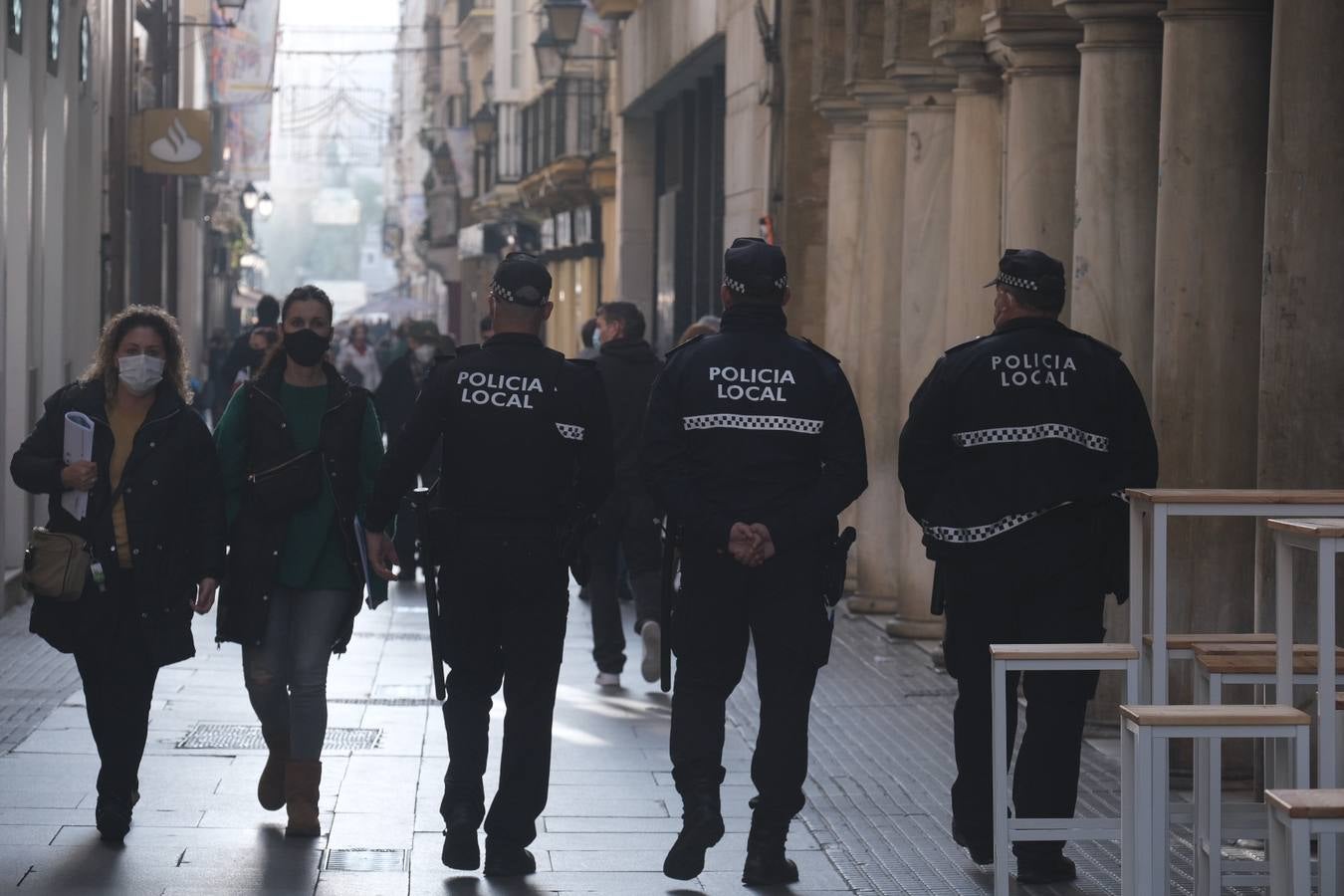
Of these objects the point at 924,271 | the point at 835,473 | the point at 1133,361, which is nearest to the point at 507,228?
the point at 924,271

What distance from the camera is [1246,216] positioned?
945 centimetres

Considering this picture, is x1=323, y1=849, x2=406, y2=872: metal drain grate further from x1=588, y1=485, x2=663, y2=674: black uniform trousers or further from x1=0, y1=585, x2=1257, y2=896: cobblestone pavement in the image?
x1=588, y1=485, x2=663, y2=674: black uniform trousers

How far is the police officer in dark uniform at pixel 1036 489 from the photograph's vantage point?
7449mm

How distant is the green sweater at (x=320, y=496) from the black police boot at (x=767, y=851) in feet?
5.46

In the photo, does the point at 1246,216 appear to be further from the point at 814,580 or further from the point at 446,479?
the point at 446,479

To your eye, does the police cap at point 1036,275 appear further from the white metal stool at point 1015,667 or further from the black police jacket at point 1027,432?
the white metal stool at point 1015,667

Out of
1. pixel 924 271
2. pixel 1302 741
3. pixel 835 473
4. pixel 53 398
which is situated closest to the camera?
pixel 1302 741

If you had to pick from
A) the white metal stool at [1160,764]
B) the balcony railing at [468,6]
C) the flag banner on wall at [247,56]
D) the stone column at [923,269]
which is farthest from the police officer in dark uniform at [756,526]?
the balcony railing at [468,6]

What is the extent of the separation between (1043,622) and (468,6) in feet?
206

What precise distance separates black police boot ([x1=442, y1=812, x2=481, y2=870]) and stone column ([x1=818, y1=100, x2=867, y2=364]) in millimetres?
9459

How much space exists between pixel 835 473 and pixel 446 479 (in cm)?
123

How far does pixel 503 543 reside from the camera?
746 centimetres

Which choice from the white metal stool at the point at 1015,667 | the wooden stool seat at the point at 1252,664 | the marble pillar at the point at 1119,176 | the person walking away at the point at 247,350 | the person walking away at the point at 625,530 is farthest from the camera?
the person walking away at the point at 247,350

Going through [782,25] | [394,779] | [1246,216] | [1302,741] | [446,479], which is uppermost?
[782,25]
